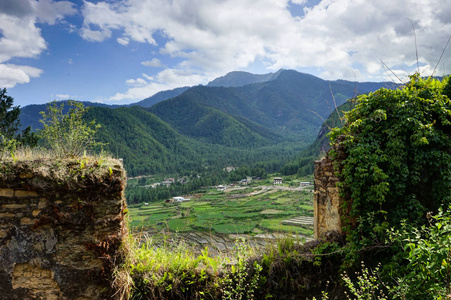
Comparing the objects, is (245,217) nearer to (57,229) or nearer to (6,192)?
(57,229)

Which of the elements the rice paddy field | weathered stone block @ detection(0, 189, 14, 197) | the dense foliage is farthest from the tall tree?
the dense foliage

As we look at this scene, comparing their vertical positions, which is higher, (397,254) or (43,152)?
(43,152)

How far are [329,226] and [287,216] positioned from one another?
33184mm

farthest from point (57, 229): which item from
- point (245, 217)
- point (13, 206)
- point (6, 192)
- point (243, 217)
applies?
point (243, 217)

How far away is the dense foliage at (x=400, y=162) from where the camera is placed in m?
4.75

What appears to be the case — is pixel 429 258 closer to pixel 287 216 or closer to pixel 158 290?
pixel 158 290

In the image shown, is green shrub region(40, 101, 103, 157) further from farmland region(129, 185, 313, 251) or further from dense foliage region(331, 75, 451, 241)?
farmland region(129, 185, 313, 251)

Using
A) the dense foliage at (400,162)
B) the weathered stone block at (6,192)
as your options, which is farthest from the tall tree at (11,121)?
the dense foliage at (400,162)

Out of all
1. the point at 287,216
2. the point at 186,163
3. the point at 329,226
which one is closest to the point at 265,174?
the point at 186,163

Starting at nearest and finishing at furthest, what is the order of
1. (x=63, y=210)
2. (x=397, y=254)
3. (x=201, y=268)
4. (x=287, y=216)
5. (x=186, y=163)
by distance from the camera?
(x=63, y=210) < (x=397, y=254) < (x=201, y=268) < (x=287, y=216) < (x=186, y=163)

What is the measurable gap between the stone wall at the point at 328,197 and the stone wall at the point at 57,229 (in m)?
4.32

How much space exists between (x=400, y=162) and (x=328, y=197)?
1.78 metres

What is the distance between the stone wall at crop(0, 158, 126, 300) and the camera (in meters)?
3.90

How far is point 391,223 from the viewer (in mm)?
4770
